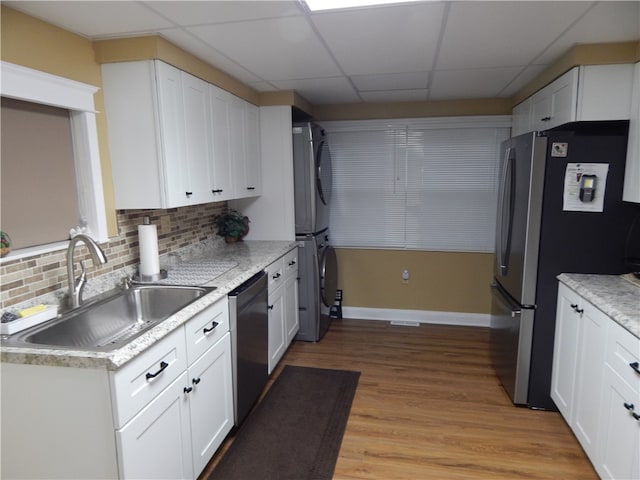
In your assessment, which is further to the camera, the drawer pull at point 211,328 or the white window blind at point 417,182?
the white window blind at point 417,182

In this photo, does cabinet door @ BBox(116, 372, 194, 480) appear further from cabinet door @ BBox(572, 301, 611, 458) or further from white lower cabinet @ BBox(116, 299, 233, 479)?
cabinet door @ BBox(572, 301, 611, 458)

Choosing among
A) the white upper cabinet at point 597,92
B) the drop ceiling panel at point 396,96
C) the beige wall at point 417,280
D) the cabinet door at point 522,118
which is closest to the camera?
the white upper cabinet at point 597,92

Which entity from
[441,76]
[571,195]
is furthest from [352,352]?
[441,76]

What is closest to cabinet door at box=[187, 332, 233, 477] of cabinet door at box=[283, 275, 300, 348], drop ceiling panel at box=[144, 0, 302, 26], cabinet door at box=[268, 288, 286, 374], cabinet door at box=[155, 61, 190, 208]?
cabinet door at box=[268, 288, 286, 374]

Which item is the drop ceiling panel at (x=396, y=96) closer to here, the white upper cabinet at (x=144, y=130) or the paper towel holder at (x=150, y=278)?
the white upper cabinet at (x=144, y=130)

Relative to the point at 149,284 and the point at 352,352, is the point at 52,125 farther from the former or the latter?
the point at 352,352

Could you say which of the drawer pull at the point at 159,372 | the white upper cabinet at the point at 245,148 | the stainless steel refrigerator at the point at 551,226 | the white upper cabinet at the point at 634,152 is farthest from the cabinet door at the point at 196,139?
the white upper cabinet at the point at 634,152

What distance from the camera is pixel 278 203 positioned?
3.59 metres

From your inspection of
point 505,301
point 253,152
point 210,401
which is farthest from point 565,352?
point 253,152

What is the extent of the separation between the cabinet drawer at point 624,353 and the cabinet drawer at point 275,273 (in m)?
1.98

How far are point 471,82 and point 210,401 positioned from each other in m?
2.91

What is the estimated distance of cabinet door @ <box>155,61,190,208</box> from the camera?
2.15 m

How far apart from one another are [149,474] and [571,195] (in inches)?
102

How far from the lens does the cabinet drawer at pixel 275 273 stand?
9.46 feet
